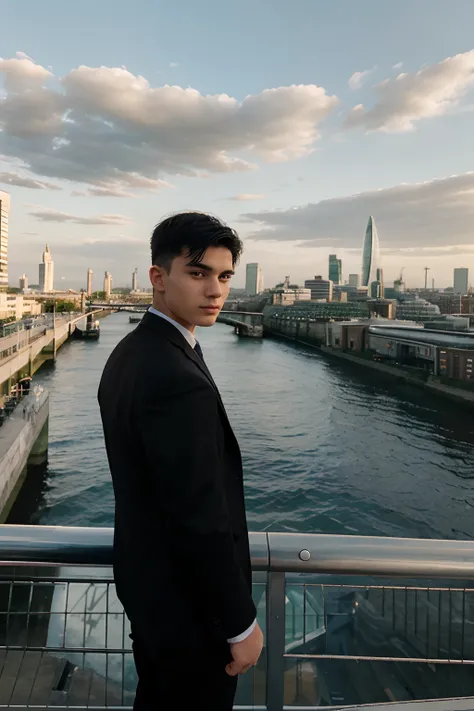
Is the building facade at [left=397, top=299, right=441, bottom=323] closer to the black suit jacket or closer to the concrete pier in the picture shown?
the concrete pier

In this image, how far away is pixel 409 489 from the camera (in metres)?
10.4

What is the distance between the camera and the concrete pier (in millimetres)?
8422

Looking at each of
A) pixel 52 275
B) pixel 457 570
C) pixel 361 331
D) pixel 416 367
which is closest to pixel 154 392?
pixel 457 570

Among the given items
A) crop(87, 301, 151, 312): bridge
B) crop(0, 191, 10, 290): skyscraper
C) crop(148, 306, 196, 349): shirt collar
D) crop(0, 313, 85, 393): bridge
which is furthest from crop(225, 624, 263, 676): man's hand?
crop(0, 191, 10, 290): skyscraper

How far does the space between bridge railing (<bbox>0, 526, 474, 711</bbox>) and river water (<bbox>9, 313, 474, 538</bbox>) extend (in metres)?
7.55

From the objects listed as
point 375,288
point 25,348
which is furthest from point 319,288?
point 25,348

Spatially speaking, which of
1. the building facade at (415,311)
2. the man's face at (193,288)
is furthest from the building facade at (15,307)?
the man's face at (193,288)

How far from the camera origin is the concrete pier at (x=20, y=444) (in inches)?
332

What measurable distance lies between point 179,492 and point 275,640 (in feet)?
1.81

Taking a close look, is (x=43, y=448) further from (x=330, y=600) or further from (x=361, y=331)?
(x=361, y=331)

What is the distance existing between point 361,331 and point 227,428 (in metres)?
33.2

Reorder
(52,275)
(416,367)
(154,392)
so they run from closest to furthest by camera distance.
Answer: (154,392) → (416,367) → (52,275)

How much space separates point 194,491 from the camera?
572 mm

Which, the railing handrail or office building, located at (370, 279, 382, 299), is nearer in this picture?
the railing handrail
